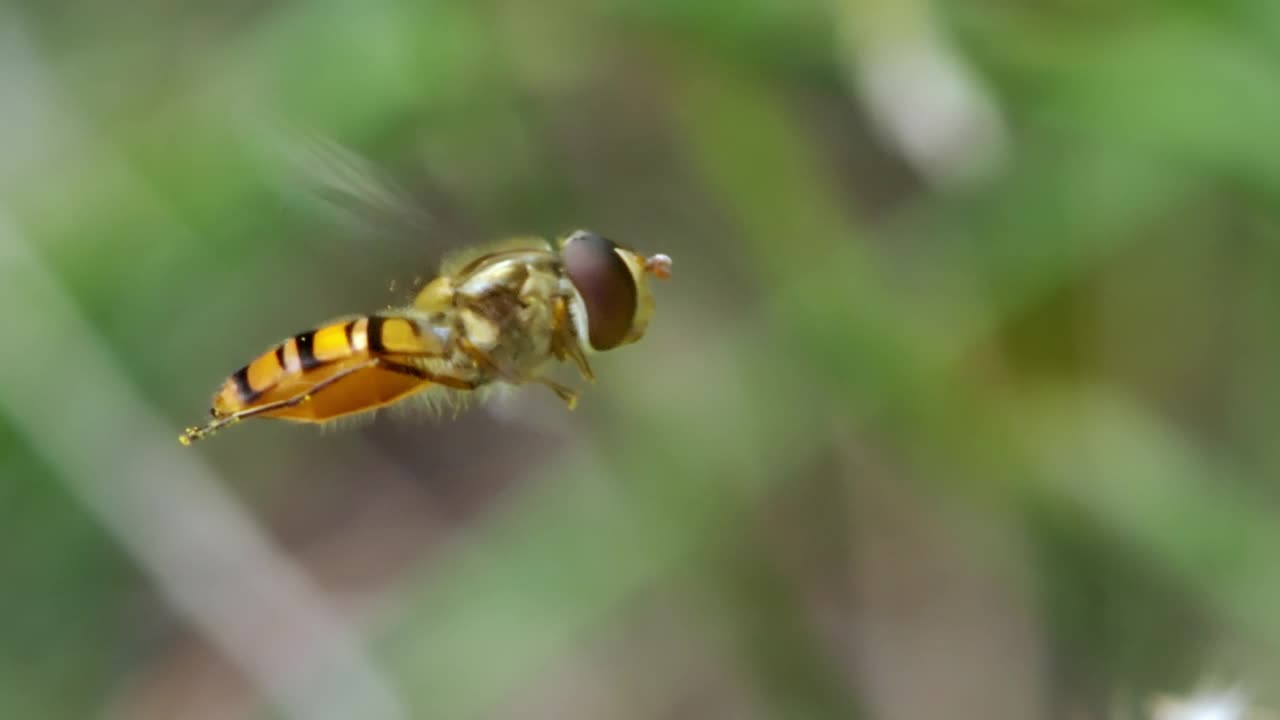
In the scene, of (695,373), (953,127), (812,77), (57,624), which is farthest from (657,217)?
(57,624)

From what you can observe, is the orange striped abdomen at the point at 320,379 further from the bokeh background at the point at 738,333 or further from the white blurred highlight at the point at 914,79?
the white blurred highlight at the point at 914,79

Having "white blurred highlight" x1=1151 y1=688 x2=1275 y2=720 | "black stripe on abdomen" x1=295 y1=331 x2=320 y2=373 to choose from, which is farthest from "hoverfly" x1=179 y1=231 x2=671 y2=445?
"white blurred highlight" x1=1151 y1=688 x2=1275 y2=720

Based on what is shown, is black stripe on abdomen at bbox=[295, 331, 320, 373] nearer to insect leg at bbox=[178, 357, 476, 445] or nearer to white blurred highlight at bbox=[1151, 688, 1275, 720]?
insect leg at bbox=[178, 357, 476, 445]

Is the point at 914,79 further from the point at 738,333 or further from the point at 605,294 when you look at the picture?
the point at 738,333

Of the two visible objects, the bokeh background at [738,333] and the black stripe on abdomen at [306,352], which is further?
the bokeh background at [738,333]

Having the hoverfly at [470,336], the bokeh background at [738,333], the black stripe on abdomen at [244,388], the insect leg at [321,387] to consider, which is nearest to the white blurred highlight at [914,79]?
the bokeh background at [738,333]

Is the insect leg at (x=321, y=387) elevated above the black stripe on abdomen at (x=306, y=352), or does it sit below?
below
